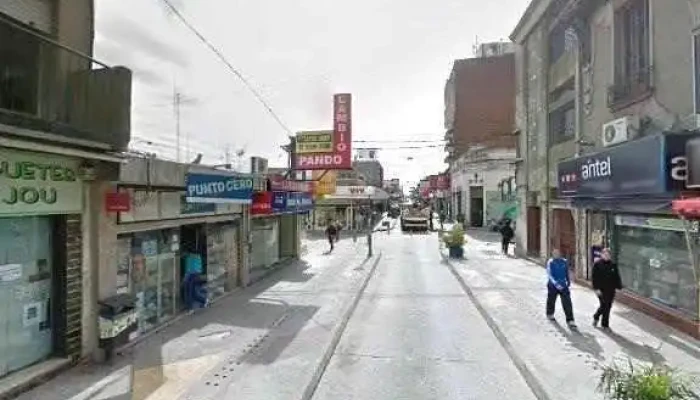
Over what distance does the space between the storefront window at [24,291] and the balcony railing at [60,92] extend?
4.64ft

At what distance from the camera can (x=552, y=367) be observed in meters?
8.11

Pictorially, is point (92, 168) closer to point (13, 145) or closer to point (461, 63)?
point (13, 145)

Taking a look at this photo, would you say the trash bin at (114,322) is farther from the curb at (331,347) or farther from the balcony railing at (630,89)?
the balcony railing at (630,89)

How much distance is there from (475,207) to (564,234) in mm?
31519

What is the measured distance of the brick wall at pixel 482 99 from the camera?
56938 millimetres

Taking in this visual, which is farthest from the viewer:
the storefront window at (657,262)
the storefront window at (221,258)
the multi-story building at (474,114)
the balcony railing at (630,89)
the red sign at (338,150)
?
the multi-story building at (474,114)

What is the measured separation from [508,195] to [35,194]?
41.8m

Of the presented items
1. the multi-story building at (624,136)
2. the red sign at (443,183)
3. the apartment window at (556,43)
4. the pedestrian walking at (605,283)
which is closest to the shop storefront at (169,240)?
the pedestrian walking at (605,283)

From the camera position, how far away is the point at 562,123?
19.8 m

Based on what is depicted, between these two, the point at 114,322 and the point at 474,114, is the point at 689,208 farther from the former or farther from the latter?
the point at 474,114

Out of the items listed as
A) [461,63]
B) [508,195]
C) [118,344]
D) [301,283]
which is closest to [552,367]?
[118,344]

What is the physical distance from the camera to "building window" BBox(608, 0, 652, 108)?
40.7 feet

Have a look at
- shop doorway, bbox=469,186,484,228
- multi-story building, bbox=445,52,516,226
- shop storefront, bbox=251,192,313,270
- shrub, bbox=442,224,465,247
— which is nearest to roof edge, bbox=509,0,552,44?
shrub, bbox=442,224,465,247

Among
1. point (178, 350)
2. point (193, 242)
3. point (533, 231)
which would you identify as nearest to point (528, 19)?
point (533, 231)
